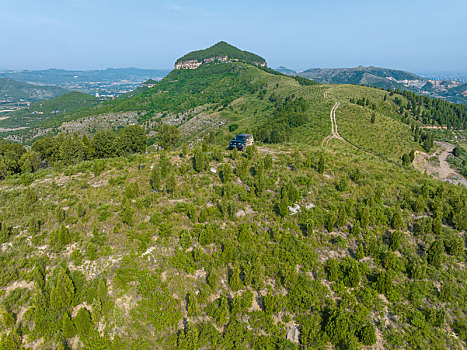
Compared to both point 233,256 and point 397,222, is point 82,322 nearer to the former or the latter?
point 233,256

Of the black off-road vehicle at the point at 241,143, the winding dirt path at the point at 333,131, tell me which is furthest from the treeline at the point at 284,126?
the black off-road vehicle at the point at 241,143

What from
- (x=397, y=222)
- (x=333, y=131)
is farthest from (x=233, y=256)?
(x=333, y=131)

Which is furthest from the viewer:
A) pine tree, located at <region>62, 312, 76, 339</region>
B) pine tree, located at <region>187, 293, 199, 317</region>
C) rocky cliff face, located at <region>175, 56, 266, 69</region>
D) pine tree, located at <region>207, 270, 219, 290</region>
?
rocky cliff face, located at <region>175, 56, 266, 69</region>

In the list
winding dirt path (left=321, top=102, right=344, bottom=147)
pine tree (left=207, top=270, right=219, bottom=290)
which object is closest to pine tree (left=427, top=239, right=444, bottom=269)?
pine tree (left=207, top=270, right=219, bottom=290)

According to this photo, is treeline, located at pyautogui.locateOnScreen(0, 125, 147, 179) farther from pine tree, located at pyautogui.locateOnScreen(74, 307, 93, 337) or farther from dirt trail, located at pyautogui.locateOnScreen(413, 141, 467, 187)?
dirt trail, located at pyautogui.locateOnScreen(413, 141, 467, 187)

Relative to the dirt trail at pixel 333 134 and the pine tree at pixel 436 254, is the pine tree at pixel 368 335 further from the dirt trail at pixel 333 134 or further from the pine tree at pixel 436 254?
the dirt trail at pixel 333 134

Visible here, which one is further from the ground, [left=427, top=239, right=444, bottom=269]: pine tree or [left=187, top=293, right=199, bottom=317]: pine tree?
[left=427, top=239, right=444, bottom=269]: pine tree
